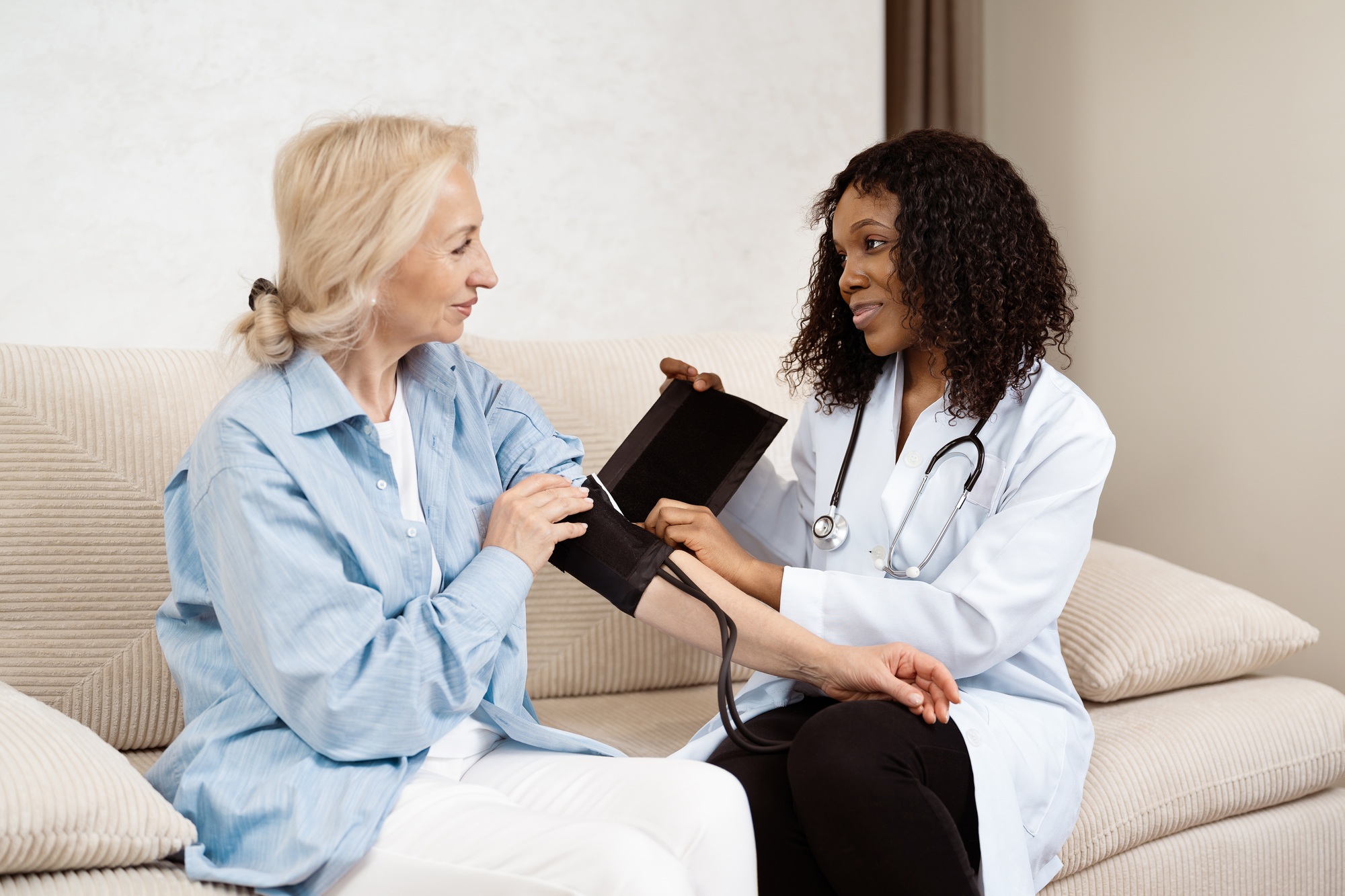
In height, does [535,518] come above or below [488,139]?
below

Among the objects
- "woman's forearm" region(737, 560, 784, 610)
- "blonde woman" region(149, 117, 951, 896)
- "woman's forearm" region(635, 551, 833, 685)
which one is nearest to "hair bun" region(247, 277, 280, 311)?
"blonde woman" region(149, 117, 951, 896)

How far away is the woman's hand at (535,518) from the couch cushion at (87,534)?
1.90 ft

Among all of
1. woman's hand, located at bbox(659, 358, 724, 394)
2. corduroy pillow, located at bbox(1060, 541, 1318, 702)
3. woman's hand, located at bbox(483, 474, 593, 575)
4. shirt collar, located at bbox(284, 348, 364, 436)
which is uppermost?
shirt collar, located at bbox(284, 348, 364, 436)

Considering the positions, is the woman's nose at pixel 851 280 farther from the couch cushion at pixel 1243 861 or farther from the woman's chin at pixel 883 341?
the couch cushion at pixel 1243 861

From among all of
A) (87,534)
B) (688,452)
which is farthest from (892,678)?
(87,534)

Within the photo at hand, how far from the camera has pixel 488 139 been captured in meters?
2.26

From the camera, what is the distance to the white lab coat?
134 centimetres

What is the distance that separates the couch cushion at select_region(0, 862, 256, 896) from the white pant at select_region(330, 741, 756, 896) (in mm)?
152

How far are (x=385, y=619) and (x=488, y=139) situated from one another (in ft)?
4.56

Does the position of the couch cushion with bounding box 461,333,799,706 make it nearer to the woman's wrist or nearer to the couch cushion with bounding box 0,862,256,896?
the woman's wrist

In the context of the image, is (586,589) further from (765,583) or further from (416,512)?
(416,512)

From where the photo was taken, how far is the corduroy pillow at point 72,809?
1.03 meters

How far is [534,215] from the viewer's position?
7.66 ft

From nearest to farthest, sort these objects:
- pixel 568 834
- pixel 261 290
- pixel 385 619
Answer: pixel 568 834, pixel 385 619, pixel 261 290
